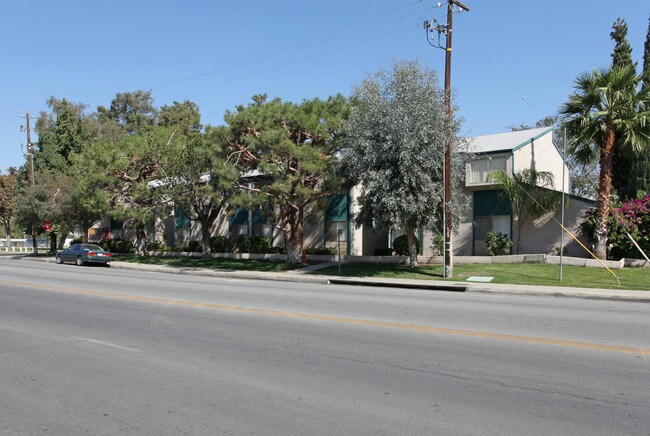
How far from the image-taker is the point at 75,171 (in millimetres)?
34969

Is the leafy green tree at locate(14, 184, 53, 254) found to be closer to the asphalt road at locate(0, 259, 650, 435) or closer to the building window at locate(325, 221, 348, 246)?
the building window at locate(325, 221, 348, 246)

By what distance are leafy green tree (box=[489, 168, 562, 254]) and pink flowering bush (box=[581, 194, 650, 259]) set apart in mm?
3093

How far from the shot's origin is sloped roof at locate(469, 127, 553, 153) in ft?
87.9

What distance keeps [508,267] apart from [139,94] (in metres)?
68.9

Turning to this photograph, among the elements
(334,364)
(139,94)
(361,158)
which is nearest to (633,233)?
(361,158)

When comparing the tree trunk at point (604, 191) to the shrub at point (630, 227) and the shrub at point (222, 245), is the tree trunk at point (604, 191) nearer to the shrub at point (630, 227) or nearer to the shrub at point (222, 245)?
the shrub at point (630, 227)

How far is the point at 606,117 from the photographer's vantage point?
67.8 ft

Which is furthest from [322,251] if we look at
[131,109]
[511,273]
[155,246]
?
[131,109]

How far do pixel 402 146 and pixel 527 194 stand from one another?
8.41 m

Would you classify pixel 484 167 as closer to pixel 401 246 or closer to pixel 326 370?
pixel 401 246

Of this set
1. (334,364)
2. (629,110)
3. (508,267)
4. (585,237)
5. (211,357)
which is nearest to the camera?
(334,364)

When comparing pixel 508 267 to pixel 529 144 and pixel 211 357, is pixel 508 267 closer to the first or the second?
pixel 529 144

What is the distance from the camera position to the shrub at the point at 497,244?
25.4 m

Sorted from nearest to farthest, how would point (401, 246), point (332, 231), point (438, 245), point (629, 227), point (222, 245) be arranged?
1. point (629, 227)
2. point (438, 245)
3. point (401, 246)
4. point (332, 231)
5. point (222, 245)
